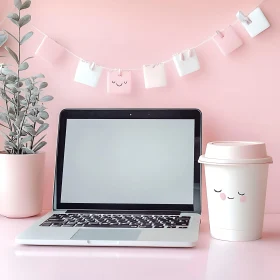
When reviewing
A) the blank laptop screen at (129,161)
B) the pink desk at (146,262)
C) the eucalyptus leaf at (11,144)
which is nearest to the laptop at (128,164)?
the blank laptop screen at (129,161)

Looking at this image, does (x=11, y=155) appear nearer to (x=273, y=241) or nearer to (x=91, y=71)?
(x=91, y=71)

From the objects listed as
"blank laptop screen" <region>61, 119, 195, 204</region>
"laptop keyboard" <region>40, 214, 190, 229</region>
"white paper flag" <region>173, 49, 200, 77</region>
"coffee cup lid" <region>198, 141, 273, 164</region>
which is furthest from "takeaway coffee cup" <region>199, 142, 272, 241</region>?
"white paper flag" <region>173, 49, 200, 77</region>

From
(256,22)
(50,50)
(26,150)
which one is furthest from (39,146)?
(256,22)

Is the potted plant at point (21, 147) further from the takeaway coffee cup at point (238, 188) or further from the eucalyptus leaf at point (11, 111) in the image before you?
the takeaway coffee cup at point (238, 188)

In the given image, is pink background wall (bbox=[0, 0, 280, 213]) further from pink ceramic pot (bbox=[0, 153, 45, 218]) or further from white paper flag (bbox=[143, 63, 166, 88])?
pink ceramic pot (bbox=[0, 153, 45, 218])

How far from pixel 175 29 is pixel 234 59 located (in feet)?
0.57

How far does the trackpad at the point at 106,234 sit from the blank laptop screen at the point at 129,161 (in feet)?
0.68

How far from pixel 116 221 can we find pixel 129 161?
0.20m

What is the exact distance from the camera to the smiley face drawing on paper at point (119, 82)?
1320 mm

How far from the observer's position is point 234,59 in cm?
130

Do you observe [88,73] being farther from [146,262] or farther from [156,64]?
[146,262]

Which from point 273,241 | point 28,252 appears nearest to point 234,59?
point 273,241

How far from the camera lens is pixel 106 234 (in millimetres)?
994

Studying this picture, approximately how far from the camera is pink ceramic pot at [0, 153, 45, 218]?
1.20 meters
